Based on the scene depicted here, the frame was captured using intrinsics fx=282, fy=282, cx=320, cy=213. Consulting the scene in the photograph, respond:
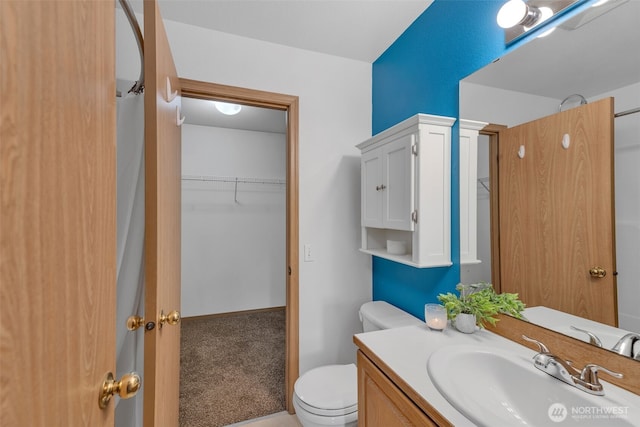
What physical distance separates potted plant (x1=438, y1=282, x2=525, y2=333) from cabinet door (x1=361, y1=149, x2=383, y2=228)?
0.62 metres

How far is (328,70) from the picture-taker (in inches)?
78.9

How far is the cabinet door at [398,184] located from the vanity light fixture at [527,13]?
0.54 m

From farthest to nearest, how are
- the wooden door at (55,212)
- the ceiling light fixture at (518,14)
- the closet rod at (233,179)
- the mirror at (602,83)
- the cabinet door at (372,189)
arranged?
the closet rod at (233,179) < the cabinet door at (372,189) < the ceiling light fixture at (518,14) < the mirror at (602,83) < the wooden door at (55,212)

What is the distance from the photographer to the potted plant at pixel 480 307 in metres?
1.10

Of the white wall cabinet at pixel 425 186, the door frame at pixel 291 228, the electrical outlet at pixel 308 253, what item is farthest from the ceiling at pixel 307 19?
the electrical outlet at pixel 308 253

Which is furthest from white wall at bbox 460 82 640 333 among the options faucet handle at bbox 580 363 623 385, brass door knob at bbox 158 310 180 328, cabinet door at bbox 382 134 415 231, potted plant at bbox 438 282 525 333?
brass door knob at bbox 158 310 180 328

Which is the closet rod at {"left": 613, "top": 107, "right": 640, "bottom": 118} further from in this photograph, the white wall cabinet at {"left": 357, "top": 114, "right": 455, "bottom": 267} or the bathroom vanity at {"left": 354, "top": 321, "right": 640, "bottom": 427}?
the bathroom vanity at {"left": 354, "top": 321, "right": 640, "bottom": 427}

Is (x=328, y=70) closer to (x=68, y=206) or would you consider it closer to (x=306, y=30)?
(x=306, y=30)

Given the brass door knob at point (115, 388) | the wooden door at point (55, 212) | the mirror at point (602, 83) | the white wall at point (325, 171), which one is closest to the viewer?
the wooden door at point (55, 212)

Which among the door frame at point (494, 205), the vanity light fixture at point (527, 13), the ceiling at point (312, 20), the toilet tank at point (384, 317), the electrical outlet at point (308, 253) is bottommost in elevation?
the toilet tank at point (384, 317)

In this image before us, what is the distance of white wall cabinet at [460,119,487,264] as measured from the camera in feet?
4.23

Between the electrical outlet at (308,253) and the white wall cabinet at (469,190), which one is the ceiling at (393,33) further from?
the electrical outlet at (308,253)

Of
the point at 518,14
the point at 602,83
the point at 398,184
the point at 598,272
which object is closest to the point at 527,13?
the point at 518,14

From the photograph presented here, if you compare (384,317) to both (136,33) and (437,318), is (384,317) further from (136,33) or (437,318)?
(136,33)
